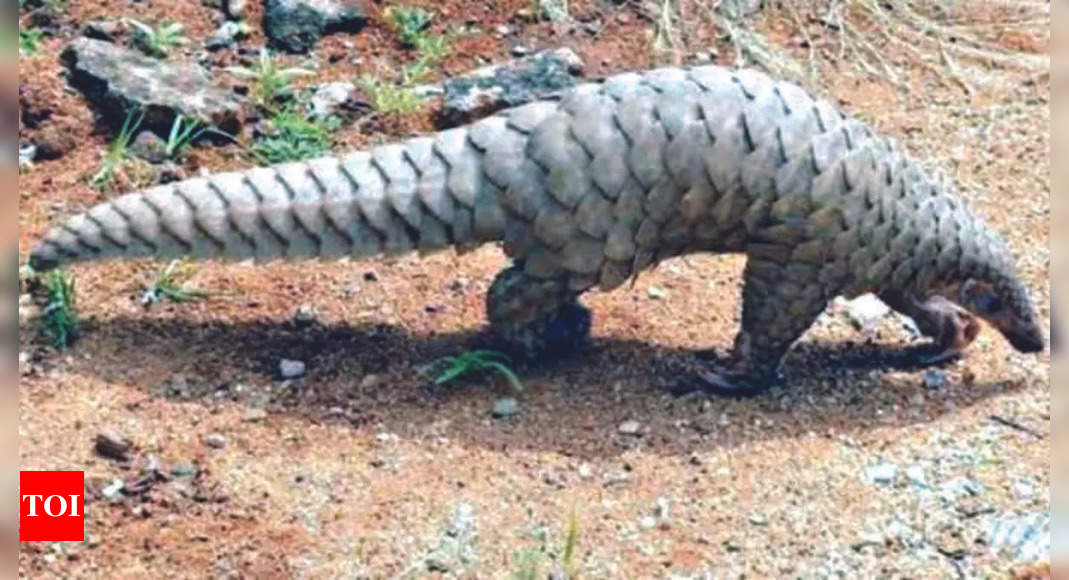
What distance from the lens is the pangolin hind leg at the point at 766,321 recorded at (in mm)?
4477

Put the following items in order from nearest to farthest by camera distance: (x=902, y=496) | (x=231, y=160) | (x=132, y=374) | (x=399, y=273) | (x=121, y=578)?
(x=121, y=578)
(x=902, y=496)
(x=132, y=374)
(x=399, y=273)
(x=231, y=160)

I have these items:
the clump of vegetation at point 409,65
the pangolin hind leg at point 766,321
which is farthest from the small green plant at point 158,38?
the pangolin hind leg at point 766,321

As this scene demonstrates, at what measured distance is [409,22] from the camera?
6.12 metres

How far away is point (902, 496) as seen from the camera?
13.8 feet

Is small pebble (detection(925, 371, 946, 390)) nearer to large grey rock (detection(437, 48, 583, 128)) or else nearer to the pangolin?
the pangolin

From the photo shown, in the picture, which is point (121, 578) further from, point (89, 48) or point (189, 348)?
point (89, 48)

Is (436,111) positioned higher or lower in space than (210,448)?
higher

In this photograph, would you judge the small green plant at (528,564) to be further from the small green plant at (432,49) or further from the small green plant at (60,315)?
the small green plant at (432,49)

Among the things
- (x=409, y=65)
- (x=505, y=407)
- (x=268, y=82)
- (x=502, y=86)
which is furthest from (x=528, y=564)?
(x=409, y=65)

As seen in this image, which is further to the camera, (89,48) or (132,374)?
(89,48)

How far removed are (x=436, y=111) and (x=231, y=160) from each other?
0.67 metres

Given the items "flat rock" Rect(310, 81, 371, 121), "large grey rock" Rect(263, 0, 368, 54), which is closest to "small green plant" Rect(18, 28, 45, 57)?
"large grey rock" Rect(263, 0, 368, 54)

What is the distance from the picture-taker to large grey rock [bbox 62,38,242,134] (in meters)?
5.39

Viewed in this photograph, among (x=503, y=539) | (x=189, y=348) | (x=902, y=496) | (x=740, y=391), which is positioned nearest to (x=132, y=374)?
(x=189, y=348)
